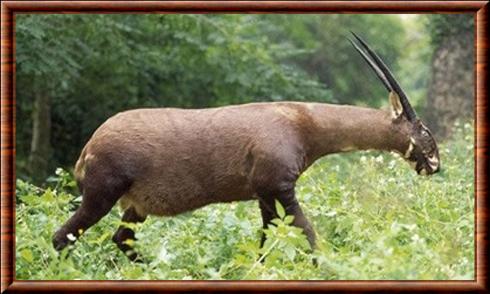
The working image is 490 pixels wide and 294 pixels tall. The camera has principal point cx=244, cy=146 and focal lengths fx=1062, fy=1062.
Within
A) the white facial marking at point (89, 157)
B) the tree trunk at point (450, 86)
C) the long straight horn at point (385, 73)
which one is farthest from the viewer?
the tree trunk at point (450, 86)

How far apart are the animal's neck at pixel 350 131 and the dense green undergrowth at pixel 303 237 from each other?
0.44 m

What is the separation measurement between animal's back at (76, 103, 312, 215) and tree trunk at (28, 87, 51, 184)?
5.79 metres

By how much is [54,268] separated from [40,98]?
717 centimetres

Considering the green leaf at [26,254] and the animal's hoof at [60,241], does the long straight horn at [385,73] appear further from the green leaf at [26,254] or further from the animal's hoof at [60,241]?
the green leaf at [26,254]

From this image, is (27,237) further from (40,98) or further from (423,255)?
(40,98)

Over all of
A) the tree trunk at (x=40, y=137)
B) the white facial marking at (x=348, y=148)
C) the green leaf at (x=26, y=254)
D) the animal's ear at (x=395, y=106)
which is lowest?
the tree trunk at (x=40, y=137)

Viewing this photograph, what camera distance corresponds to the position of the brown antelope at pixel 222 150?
24.1 feet

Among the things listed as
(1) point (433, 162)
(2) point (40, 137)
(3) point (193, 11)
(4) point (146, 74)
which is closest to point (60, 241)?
(3) point (193, 11)

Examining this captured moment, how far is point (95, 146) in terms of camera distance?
7398 millimetres

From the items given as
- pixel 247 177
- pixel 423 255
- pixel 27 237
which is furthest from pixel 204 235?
pixel 423 255

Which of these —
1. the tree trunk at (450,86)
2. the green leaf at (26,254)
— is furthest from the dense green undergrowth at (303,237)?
the tree trunk at (450,86)

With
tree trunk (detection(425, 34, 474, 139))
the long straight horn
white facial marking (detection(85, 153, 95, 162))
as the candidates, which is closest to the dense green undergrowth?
white facial marking (detection(85, 153, 95, 162))

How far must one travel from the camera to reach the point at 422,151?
7.80 meters

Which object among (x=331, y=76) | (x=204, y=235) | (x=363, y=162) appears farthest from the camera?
(x=331, y=76)
